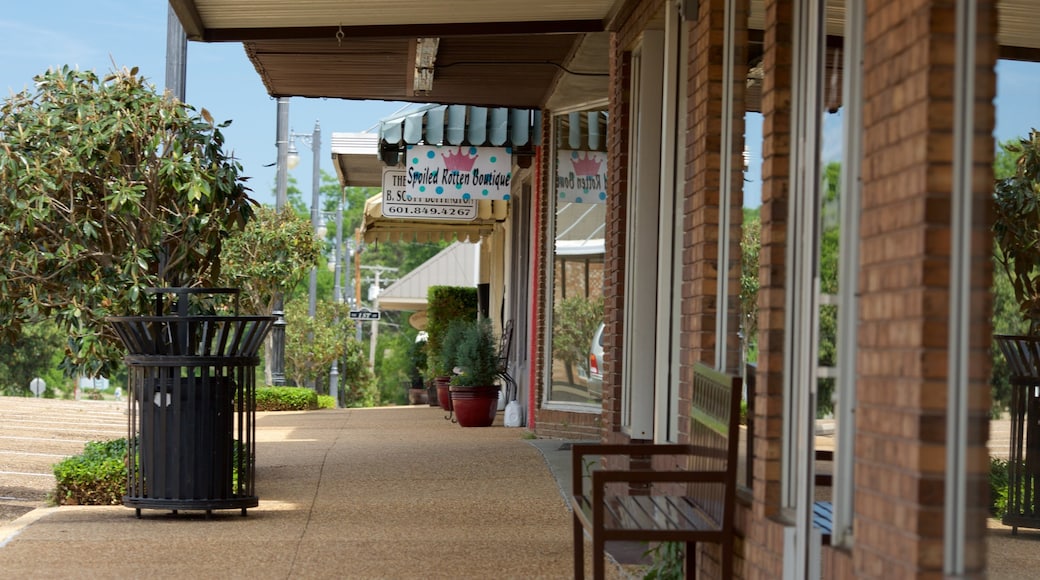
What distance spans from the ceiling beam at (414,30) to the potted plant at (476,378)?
6120 millimetres

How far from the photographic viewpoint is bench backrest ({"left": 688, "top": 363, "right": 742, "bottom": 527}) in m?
4.46

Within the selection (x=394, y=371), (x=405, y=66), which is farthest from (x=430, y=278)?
(x=405, y=66)

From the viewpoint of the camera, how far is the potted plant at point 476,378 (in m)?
14.4

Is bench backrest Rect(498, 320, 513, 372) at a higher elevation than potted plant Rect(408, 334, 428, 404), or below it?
higher

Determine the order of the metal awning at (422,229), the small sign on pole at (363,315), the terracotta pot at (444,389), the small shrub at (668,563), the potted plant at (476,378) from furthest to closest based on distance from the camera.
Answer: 1. the small sign on pole at (363,315)
2. the metal awning at (422,229)
3. the terracotta pot at (444,389)
4. the potted plant at (476,378)
5. the small shrub at (668,563)

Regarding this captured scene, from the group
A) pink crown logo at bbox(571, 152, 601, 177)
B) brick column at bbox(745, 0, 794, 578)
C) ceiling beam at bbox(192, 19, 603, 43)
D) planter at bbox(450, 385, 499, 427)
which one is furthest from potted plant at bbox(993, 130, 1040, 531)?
planter at bbox(450, 385, 499, 427)

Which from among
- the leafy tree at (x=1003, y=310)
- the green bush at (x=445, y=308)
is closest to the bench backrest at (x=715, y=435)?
the leafy tree at (x=1003, y=310)

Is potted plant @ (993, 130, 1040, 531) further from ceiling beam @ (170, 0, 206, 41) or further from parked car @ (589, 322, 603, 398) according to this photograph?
parked car @ (589, 322, 603, 398)

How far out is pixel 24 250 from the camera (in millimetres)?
8562

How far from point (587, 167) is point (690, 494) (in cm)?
728

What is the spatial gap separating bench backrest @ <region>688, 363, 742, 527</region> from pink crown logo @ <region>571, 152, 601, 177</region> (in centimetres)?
707

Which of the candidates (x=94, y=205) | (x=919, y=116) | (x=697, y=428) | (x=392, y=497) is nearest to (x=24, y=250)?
(x=94, y=205)

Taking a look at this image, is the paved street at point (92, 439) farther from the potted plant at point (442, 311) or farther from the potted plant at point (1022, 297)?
the potted plant at point (442, 311)

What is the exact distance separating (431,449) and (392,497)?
324cm
